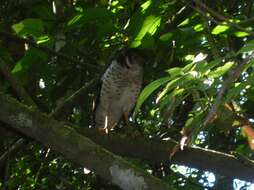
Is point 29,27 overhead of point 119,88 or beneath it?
beneath

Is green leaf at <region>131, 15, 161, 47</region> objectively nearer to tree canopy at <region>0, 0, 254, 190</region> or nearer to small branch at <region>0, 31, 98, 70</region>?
tree canopy at <region>0, 0, 254, 190</region>

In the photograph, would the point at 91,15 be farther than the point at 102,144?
No

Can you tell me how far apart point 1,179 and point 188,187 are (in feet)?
5.61

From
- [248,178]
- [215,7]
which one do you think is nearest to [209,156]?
[248,178]

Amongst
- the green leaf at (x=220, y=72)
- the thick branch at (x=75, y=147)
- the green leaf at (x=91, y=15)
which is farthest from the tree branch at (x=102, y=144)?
the green leaf at (x=220, y=72)

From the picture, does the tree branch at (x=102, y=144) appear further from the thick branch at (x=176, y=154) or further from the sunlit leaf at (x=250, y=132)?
the sunlit leaf at (x=250, y=132)

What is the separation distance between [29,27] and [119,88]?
279 cm

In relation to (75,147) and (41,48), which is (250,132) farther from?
(41,48)

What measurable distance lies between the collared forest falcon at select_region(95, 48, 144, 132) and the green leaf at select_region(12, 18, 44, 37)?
205cm

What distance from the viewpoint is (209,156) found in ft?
10.7

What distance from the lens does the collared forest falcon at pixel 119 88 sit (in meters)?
4.93

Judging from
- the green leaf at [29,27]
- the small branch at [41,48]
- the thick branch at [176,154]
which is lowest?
the thick branch at [176,154]

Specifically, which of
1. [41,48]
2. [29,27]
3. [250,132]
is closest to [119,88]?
[41,48]

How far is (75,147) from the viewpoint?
2.44 m
